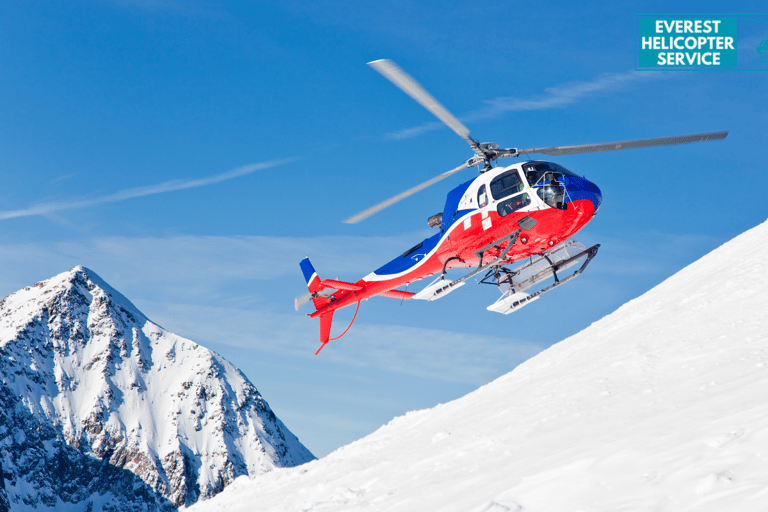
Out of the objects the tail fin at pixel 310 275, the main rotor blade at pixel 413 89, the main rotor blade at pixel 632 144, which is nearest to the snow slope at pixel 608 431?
the main rotor blade at pixel 632 144

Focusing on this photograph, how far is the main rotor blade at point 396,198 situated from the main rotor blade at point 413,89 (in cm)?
183

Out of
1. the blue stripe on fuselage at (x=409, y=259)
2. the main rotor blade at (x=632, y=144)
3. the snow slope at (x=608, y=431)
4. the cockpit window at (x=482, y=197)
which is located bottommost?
the snow slope at (x=608, y=431)

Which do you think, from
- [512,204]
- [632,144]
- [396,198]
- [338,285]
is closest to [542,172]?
[512,204]

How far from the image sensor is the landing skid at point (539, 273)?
63.8 feet

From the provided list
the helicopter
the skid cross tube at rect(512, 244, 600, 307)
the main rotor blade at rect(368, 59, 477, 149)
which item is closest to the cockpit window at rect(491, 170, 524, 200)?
the helicopter

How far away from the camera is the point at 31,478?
19750 cm

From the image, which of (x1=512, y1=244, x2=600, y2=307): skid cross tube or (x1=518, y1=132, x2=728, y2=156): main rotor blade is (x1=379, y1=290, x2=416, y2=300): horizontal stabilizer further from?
(x1=518, y1=132, x2=728, y2=156): main rotor blade

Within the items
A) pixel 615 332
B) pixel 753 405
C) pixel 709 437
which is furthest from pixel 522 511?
pixel 615 332

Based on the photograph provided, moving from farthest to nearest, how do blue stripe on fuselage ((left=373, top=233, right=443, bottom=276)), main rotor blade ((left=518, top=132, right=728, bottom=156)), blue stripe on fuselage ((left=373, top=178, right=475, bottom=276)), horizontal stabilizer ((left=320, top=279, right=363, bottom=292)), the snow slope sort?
horizontal stabilizer ((left=320, top=279, right=363, bottom=292)) < blue stripe on fuselage ((left=373, top=233, right=443, bottom=276)) < blue stripe on fuselage ((left=373, top=178, right=475, bottom=276)) < main rotor blade ((left=518, top=132, right=728, bottom=156)) < the snow slope

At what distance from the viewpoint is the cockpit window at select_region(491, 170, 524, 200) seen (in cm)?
1856

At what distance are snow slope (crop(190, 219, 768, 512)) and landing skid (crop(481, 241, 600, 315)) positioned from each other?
254 centimetres

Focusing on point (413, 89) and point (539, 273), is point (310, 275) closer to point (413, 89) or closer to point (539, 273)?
point (539, 273)

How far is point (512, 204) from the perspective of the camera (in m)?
18.6

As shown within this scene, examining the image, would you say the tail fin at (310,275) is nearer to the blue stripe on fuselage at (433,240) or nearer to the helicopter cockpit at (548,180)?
the blue stripe on fuselage at (433,240)
